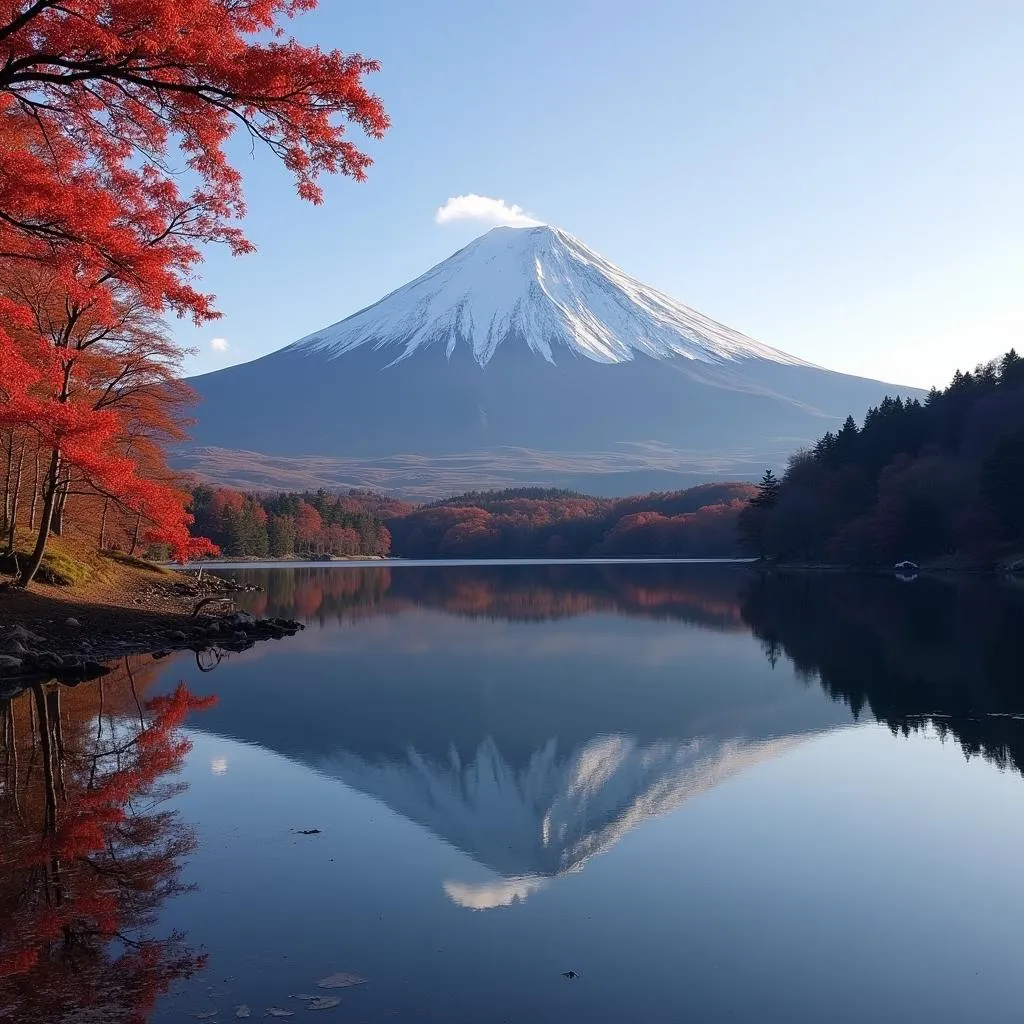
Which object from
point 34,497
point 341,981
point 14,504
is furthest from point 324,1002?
point 34,497

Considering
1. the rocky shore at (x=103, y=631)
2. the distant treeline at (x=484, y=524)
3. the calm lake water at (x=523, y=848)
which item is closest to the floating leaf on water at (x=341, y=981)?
the calm lake water at (x=523, y=848)

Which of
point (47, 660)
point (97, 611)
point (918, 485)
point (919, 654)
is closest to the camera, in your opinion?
point (47, 660)

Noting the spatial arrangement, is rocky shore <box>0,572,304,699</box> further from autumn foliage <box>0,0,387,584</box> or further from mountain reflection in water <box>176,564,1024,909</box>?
→ autumn foliage <box>0,0,387,584</box>

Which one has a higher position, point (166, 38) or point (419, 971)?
point (166, 38)

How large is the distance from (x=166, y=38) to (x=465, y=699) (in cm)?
929

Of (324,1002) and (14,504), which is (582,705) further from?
(14,504)

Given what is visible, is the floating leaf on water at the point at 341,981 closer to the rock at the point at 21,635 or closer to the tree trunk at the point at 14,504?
the rock at the point at 21,635

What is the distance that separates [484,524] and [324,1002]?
98264 mm

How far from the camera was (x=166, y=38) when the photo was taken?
6.33m

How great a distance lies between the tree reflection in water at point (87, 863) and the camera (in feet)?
13.9

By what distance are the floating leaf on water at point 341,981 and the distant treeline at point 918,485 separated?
45.8m

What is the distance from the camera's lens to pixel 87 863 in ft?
18.9

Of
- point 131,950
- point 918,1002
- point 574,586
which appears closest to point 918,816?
point 918,1002

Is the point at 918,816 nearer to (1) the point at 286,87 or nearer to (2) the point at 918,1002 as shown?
(2) the point at 918,1002
